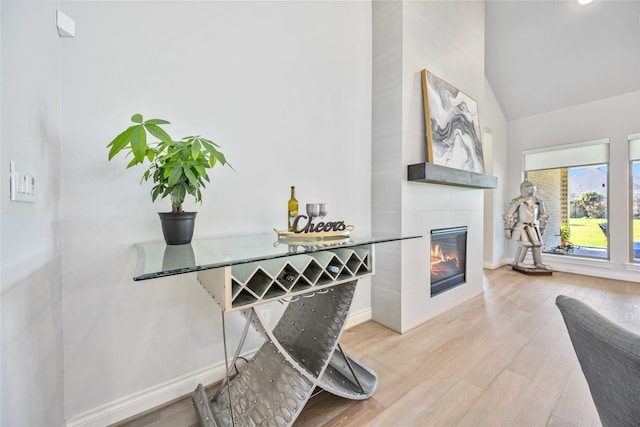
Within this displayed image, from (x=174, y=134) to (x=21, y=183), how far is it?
0.74 m

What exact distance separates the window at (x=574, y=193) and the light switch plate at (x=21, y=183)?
19.4ft

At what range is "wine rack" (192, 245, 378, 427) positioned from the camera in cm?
104

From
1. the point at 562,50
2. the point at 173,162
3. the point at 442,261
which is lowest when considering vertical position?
the point at 442,261

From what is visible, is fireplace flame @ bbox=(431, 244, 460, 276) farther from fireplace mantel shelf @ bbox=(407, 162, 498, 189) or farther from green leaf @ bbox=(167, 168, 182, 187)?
green leaf @ bbox=(167, 168, 182, 187)

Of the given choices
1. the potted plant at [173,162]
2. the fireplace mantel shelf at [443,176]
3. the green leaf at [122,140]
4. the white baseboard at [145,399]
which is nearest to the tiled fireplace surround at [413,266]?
the fireplace mantel shelf at [443,176]

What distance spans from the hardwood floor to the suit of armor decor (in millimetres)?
1351

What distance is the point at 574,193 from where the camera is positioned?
4078 mm

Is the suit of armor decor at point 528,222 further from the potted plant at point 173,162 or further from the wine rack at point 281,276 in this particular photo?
the potted plant at point 173,162

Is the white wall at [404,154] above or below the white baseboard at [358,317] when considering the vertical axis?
above

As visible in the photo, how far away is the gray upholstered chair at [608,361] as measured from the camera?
576mm

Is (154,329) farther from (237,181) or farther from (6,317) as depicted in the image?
(237,181)

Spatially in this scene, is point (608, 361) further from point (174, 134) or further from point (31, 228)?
point (174, 134)

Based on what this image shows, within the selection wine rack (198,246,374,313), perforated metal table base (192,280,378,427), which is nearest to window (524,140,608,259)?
perforated metal table base (192,280,378,427)

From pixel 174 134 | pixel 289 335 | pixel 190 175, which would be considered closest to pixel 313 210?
pixel 190 175
